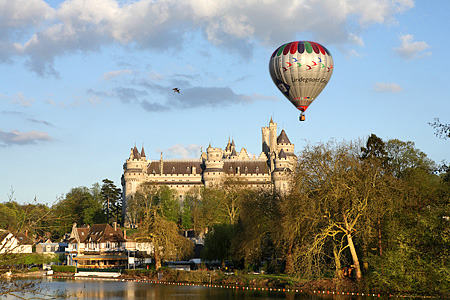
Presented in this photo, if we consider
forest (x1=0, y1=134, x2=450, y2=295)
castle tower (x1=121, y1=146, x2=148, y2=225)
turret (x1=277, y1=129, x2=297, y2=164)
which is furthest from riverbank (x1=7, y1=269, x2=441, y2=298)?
turret (x1=277, y1=129, x2=297, y2=164)

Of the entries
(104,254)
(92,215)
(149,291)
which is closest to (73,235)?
(104,254)

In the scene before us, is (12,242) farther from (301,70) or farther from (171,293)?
(301,70)

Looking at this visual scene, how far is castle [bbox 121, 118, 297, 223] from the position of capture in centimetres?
12006

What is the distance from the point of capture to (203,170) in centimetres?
12494

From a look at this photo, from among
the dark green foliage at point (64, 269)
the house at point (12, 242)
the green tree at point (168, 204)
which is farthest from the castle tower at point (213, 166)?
the house at point (12, 242)

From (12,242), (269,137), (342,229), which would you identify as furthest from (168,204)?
(12,242)

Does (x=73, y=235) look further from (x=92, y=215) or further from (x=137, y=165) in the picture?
(x=137, y=165)

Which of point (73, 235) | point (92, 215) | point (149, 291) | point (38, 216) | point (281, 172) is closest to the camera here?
point (38, 216)

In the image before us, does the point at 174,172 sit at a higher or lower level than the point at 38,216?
higher

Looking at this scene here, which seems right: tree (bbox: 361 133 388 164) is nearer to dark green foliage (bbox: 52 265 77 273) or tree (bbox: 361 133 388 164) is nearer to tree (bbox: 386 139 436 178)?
tree (bbox: 386 139 436 178)

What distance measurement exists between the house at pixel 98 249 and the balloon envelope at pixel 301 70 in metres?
33.2

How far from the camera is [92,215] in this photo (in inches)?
3895

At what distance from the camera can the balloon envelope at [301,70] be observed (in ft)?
133

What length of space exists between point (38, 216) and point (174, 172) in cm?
11585
